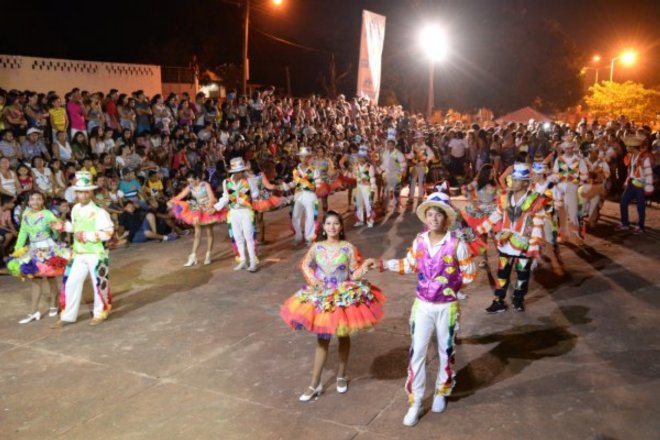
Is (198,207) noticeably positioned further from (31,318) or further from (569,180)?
(569,180)

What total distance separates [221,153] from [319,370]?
476 inches

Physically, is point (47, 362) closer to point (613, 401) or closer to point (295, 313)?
point (295, 313)

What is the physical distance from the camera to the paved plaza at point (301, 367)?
5383mm

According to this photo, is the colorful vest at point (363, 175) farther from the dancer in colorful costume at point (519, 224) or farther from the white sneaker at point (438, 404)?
the white sneaker at point (438, 404)

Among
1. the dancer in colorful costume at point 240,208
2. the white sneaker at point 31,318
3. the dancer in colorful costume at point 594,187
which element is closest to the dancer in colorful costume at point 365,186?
the dancer in colorful costume at point 240,208

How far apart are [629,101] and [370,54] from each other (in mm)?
29203

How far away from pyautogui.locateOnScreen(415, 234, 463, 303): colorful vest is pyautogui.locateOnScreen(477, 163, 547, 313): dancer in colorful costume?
102 inches

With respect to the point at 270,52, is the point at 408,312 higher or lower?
lower

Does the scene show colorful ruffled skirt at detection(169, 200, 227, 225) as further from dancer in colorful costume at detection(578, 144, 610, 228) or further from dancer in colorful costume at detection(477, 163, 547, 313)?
dancer in colorful costume at detection(578, 144, 610, 228)

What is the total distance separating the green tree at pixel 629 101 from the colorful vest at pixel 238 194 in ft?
127

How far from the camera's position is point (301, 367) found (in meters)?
6.61

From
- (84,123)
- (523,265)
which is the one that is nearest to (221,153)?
(84,123)

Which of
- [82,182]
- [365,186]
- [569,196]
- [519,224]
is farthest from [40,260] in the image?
[569,196]

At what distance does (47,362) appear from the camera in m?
7.01
